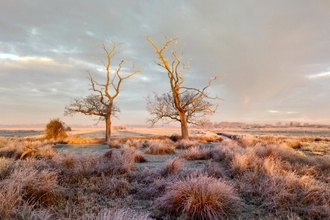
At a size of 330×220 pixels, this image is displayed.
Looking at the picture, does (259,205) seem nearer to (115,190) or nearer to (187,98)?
(115,190)

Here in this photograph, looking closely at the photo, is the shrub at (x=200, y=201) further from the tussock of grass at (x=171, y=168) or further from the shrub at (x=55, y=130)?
the shrub at (x=55, y=130)

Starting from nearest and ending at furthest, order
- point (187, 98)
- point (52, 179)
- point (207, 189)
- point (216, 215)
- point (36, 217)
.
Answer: point (36, 217)
point (216, 215)
point (207, 189)
point (52, 179)
point (187, 98)

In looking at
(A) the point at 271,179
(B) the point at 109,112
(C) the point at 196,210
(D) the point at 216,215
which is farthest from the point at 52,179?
(B) the point at 109,112

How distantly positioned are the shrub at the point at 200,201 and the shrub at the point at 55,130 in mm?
24610

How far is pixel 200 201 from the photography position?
3979 mm

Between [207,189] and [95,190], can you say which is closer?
[207,189]

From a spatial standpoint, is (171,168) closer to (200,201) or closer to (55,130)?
(200,201)

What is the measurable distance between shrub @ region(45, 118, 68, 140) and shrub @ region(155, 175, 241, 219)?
24.6m

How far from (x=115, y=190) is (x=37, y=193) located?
1.51 m

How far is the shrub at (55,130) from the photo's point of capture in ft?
85.5

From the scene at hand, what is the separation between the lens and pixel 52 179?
16.5ft

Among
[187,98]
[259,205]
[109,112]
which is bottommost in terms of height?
[259,205]

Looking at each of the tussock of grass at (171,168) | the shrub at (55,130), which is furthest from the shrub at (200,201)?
the shrub at (55,130)

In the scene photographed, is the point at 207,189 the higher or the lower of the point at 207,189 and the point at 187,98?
the lower
